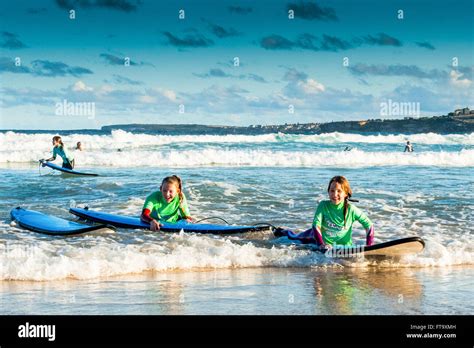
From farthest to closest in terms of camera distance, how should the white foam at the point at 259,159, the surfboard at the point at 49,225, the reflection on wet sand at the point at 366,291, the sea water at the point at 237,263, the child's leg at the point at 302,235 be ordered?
the white foam at the point at 259,159, the surfboard at the point at 49,225, the child's leg at the point at 302,235, the sea water at the point at 237,263, the reflection on wet sand at the point at 366,291

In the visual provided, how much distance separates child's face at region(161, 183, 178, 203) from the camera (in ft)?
29.4

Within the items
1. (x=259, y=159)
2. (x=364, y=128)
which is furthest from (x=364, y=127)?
(x=259, y=159)

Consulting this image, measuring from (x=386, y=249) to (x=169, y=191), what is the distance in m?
3.19

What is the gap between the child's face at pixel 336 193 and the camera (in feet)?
24.8

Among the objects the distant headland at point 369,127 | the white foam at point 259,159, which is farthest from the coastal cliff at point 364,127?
the white foam at point 259,159

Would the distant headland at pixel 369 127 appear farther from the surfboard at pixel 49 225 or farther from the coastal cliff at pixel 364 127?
the surfboard at pixel 49 225

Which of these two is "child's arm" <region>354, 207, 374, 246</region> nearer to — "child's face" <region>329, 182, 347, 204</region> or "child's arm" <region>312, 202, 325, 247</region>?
"child's face" <region>329, 182, 347, 204</region>

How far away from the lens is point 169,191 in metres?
9.08

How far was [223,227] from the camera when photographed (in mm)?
9570

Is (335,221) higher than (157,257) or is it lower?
higher

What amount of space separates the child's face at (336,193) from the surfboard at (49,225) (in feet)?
11.6

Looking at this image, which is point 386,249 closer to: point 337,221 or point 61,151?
point 337,221

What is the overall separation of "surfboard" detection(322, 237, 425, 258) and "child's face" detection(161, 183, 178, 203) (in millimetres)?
2453
